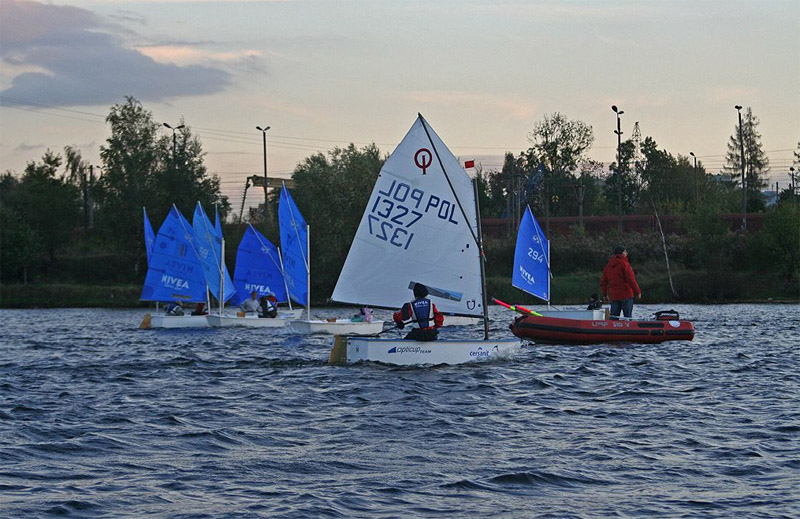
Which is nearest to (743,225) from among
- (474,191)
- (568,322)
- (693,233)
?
(693,233)

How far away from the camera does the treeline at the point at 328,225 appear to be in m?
67.6

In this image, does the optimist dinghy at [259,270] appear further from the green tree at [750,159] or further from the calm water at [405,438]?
the green tree at [750,159]

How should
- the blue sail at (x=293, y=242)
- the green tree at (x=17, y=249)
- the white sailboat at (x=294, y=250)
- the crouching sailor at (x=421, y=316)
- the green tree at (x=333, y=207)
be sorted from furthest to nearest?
the green tree at (x=17, y=249) < the green tree at (x=333, y=207) < the blue sail at (x=293, y=242) < the white sailboat at (x=294, y=250) < the crouching sailor at (x=421, y=316)

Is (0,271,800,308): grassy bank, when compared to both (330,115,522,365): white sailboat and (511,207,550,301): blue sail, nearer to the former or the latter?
(511,207,550,301): blue sail

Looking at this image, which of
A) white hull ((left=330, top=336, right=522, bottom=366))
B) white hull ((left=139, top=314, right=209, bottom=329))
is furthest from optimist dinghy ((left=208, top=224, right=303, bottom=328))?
white hull ((left=330, top=336, right=522, bottom=366))

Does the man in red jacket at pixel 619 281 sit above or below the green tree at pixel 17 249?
below

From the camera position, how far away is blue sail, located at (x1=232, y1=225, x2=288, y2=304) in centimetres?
4294

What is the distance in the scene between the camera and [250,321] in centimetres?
4053

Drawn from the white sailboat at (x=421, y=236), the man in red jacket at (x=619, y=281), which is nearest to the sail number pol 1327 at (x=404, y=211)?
the white sailboat at (x=421, y=236)

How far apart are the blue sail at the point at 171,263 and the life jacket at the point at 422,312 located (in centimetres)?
2364

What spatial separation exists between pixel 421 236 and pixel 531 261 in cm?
1602

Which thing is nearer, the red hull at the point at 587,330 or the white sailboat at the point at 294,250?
the red hull at the point at 587,330

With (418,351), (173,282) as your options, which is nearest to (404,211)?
(418,351)

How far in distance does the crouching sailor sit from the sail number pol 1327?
202cm
